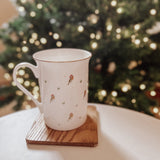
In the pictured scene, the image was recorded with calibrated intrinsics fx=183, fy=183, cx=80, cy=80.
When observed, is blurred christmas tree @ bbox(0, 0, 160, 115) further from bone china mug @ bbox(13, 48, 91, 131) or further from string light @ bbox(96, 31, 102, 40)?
bone china mug @ bbox(13, 48, 91, 131)

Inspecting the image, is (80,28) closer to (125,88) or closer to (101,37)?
(101,37)

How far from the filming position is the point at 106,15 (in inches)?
34.2

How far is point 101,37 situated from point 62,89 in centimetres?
57

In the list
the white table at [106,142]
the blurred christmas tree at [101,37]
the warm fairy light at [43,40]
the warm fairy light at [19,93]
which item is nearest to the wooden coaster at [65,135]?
the white table at [106,142]

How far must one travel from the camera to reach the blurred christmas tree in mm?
860

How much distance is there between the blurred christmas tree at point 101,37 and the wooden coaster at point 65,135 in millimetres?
380

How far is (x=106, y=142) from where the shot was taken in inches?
16.4

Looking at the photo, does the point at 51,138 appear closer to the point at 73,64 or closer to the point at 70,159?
the point at 70,159

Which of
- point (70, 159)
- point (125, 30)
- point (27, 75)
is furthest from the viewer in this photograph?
point (27, 75)

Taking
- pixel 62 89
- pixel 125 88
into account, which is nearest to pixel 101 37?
pixel 125 88

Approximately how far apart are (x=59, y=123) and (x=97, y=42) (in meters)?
0.53

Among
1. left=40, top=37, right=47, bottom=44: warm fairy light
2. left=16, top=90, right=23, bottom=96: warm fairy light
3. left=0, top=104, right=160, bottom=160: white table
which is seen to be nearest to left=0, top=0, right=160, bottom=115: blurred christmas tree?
left=40, top=37, right=47, bottom=44: warm fairy light

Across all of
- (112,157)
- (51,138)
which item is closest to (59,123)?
(51,138)

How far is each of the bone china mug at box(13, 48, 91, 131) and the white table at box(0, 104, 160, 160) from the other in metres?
0.06
